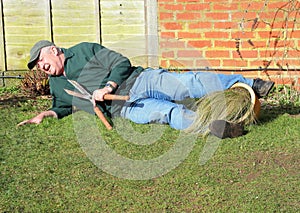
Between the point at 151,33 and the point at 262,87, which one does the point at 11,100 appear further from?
the point at 262,87

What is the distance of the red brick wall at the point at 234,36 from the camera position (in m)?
7.39

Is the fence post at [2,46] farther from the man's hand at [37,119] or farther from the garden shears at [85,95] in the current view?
the garden shears at [85,95]

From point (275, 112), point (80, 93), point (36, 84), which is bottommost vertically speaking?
point (275, 112)

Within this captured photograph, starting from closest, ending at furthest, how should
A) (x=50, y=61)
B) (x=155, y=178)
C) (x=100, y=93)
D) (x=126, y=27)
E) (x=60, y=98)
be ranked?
(x=155, y=178), (x=100, y=93), (x=50, y=61), (x=60, y=98), (x=126, y=27)

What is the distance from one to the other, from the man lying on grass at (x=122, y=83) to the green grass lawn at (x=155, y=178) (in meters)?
0.22

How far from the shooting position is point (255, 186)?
4340 mm

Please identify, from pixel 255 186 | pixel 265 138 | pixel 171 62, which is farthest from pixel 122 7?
pixel 255 186

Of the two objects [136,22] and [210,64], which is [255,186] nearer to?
[210,64]

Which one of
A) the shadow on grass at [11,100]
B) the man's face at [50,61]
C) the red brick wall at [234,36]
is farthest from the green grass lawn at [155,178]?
the red brick wall at [234,36]

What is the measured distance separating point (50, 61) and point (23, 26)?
2.59 m

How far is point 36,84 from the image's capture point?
25.5ft

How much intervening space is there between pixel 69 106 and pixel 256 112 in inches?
81.4

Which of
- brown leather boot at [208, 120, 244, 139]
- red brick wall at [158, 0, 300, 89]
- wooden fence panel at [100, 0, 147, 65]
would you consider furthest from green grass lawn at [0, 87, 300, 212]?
wooden fence panel at [100, 0, 147, 65]

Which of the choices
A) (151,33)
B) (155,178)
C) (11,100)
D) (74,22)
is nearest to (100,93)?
(155,178)
